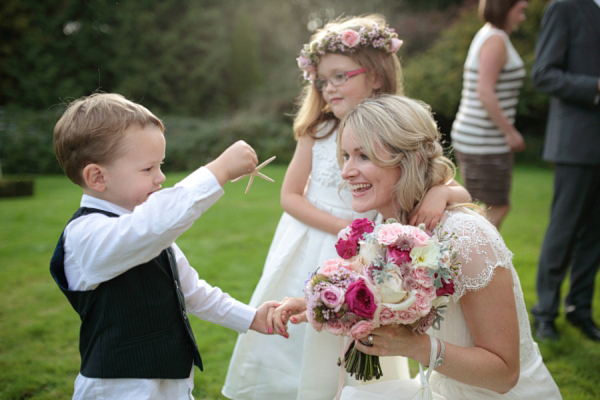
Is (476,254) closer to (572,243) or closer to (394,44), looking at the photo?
(394,44)

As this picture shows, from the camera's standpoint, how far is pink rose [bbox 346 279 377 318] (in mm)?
1595

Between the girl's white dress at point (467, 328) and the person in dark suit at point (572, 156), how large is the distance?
1.72 m

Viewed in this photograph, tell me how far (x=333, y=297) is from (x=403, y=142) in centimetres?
88

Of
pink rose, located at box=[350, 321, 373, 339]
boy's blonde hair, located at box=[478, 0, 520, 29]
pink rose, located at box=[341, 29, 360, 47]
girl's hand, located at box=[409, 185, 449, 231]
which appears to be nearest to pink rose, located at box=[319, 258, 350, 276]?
pink rose, located at box=[350, 321, 373, 339]

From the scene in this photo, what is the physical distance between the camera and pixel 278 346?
9.22 feet

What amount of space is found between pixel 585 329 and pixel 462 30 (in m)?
13.3

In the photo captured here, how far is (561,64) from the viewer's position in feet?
12.4

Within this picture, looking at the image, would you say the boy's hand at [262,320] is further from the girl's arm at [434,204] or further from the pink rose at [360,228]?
the girl's arm at [434,204]

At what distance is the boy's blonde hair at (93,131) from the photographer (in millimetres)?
1796

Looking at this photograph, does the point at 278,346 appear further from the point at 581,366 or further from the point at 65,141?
the point at 581,366

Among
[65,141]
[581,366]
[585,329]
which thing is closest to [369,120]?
[65,141]

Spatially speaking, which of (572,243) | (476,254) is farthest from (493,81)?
(476,254)

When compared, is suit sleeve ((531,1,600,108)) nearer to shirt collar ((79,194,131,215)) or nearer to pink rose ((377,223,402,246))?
pink rose ((377,223,402,246))

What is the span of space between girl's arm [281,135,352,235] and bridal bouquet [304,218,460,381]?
93 cm
